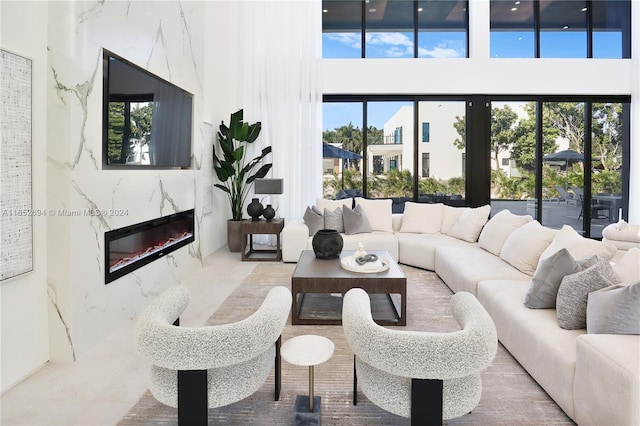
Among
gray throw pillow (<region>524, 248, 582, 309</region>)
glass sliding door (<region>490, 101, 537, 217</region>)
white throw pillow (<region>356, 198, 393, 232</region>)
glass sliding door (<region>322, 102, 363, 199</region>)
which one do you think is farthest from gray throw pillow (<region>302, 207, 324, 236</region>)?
gray throw pillow (<region>524, 248, 582, 309</region>)

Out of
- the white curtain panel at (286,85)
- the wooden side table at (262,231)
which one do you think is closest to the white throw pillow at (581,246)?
the wooden side table at (262,231)

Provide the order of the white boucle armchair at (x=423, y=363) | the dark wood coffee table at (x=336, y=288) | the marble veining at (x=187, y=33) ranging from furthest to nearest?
the marble veining at (x=187, y=33) → the dark wood coffee table at (x=336, y=288) → the white boucle armchair at (x=423, y=363)

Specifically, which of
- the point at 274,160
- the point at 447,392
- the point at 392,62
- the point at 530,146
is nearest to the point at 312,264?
the point at 447,392

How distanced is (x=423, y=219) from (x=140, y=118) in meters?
3.83

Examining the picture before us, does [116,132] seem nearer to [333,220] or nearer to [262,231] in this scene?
[262,231]

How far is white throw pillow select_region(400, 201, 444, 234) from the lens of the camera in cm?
584

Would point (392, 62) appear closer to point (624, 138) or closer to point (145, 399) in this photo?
point (624, 138)

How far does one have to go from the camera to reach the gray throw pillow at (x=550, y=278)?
2449 mm

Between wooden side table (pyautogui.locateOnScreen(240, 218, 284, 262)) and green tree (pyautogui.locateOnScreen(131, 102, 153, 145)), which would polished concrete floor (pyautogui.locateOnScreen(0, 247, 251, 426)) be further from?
wooden side table (pyautogui.locateOnScreen(240, 218, 284, 262))

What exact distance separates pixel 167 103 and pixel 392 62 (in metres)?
3.87

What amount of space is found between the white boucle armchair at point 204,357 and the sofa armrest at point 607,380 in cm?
133

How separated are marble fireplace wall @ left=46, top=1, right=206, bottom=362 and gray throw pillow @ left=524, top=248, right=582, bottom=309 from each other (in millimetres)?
2843

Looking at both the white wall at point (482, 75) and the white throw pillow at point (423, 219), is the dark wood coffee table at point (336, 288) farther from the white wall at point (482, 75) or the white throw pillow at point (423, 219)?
the white wall at point (482, 75)

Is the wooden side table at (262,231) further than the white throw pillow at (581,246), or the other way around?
the wooden side table at (262,231)
